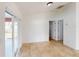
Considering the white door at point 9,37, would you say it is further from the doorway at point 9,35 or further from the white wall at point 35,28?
the white wall at point 35,28

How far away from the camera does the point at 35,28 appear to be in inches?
340

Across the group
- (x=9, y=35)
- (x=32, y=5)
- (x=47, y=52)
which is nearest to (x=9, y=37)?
(x=9, y=35)

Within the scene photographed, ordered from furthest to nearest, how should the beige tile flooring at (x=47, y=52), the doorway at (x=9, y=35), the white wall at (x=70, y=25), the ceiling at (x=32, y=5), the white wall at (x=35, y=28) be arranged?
the white wall at (x=35, y=28) < the white wall at (x=70, y=25) < the beige tile flooring at (x=47, y=52) < the ceiling at (x=32, y=5) < the doorway at (x=9, y=35)

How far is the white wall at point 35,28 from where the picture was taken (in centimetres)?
831

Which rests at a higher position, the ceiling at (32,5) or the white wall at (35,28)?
the ceiling at (32,5)

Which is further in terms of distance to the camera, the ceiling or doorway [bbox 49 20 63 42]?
doorway [bbox 49 20 63 42]

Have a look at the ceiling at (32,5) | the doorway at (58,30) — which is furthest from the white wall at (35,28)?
the ceiling at (32,5)

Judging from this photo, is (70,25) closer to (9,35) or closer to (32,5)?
(32,5)

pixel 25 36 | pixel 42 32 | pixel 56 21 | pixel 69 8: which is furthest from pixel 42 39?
pixel 69 8

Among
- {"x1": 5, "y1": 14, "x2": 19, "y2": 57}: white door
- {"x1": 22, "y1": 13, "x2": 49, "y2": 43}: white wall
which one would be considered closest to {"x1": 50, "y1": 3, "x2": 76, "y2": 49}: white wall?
{"x1": 22, "y1": 13, "x2": 49, "y2": 43}: white wall

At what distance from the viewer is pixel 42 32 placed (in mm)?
8867

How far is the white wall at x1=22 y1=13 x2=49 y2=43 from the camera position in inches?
327

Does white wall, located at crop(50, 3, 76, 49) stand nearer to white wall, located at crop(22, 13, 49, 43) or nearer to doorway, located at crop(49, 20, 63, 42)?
white wall, located at crop(22, 13, 49, 43)

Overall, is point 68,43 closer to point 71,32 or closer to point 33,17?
point 71,32
